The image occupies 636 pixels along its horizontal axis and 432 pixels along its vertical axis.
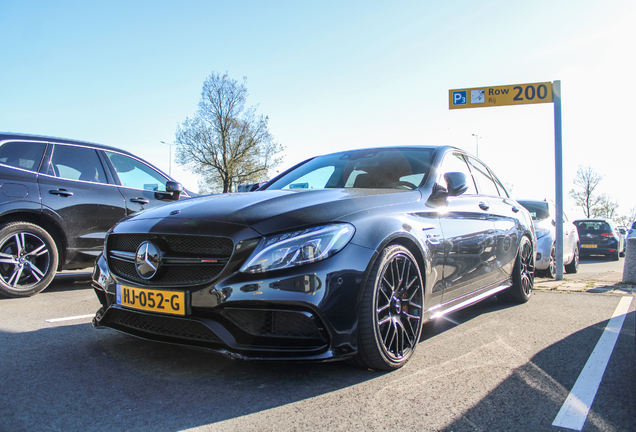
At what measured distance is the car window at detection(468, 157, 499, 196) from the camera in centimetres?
443

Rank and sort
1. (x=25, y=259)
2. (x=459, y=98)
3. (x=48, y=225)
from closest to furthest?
(x=25, y=259) → (x=48, y=225) → (x=459, y=98)

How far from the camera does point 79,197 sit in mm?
5023

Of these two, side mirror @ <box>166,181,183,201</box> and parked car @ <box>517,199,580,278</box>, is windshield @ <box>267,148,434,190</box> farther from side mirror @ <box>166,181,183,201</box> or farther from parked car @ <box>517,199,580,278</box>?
parked car @ <box>517,199,580,278</box>

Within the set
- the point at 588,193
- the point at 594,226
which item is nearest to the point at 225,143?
the point at 594,226

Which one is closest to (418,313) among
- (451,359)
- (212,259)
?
(451,359)

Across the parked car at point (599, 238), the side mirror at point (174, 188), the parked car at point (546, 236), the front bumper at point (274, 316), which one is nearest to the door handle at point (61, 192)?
Answer: the side mirror at point (174, 188)

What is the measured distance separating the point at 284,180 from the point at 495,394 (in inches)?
95.6

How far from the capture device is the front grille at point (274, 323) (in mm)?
2242

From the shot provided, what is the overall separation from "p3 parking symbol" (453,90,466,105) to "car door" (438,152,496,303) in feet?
21.5

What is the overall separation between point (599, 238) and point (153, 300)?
18.3 m

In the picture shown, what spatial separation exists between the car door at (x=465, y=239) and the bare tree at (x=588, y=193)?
68439 millimetres

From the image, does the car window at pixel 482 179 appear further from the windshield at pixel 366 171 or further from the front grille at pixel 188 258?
the front grille at pixel 188 258

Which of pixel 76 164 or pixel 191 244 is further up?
pixel 76 164

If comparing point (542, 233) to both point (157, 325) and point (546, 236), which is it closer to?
point (546, 236)
